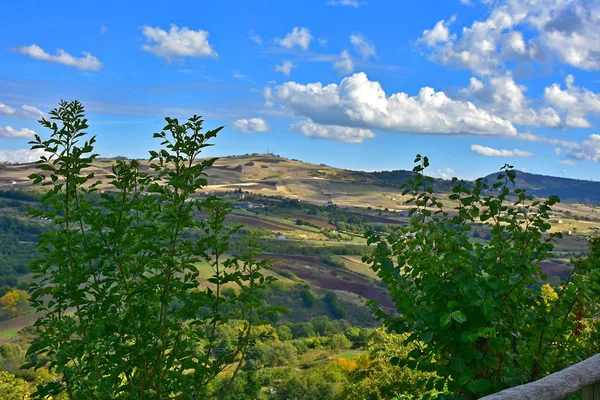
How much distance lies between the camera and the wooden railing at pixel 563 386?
2.35m

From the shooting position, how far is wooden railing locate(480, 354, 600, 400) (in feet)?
7.71

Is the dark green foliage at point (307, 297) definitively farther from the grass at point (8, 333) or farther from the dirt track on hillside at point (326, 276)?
the grass at point (8, 333)

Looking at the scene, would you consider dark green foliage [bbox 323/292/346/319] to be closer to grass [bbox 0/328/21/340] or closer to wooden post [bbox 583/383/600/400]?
grass [bbox 0/328/21/340]

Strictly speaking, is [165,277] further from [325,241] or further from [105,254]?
[325,241]

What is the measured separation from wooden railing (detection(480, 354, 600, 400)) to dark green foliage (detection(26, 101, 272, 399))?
1810mm

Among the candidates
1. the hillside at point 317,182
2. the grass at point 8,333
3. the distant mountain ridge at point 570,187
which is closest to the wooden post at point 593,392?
the grass at point 8,333

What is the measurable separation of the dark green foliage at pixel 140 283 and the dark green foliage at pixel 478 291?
107 centimetres

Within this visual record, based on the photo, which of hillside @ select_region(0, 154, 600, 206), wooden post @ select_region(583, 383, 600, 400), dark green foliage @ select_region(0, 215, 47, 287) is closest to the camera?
wooden post @ select_region(583, 383, 600, 400)

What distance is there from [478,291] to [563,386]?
2.11 ft

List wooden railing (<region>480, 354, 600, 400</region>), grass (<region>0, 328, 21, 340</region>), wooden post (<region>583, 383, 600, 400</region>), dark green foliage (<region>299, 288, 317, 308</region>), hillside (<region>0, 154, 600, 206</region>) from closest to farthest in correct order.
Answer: wooden railing (<region>480, 354, 600, 400</region>) < wooden post (<region>583, 383, 600, 400</region>) < grass (<region>0, 328, 21, 340</region>) < dark green foliage (<region>299, 288, 317, 308</region>) < hillside (<region>0, 154, 600, 206</region>)

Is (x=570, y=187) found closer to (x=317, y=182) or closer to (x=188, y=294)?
(x=317, y=182)

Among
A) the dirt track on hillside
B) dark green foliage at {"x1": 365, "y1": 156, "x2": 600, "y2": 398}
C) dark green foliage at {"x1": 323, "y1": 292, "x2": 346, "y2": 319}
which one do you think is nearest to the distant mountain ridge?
the dirt track on hillside

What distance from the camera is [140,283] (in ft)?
11.9

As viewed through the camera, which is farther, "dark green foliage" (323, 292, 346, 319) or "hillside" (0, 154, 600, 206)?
"hillside" (0, 154, 600, 206)
